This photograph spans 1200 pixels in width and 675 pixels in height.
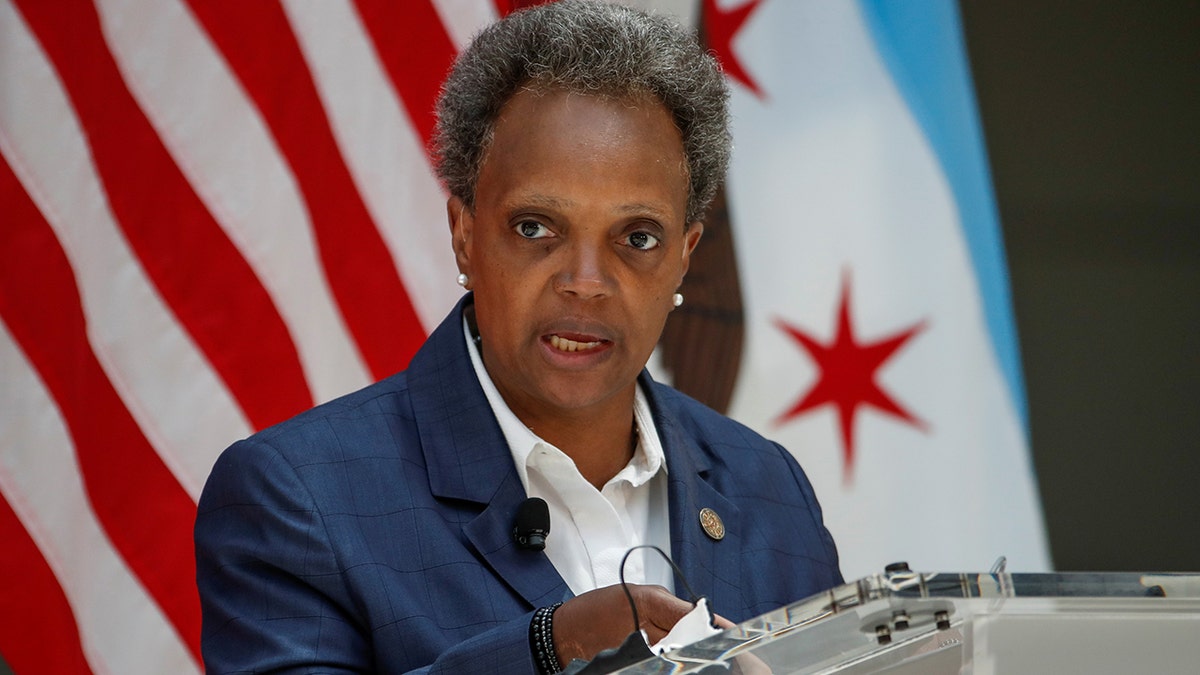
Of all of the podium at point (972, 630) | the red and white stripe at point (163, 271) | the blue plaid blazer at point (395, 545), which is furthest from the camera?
the red and white stripe at point (163, 271)

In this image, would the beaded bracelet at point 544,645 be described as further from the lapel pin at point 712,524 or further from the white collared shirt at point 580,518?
the lapel pin at point 712,524

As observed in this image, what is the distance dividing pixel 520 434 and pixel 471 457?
0.27 feet

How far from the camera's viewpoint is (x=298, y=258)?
3189 millimetres

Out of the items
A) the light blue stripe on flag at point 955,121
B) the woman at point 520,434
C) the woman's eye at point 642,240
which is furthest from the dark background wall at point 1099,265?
the woman's eye at point 642,240

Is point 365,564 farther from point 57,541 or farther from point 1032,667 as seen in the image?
point 57,541

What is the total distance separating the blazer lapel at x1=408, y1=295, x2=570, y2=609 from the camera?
1.80 meters

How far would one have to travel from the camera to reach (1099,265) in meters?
3.71

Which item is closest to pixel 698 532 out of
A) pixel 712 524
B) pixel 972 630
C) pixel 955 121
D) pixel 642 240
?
pixel 712 524

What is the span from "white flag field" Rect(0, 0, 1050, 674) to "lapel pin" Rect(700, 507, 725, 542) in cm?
139

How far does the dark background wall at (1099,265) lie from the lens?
3691 mm

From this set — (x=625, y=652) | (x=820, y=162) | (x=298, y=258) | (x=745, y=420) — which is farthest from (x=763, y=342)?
(x=625, y=652)

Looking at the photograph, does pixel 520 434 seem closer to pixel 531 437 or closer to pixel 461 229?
pixel 531 437

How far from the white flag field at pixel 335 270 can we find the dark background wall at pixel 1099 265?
9 cm

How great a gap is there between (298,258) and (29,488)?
29.4 inches
